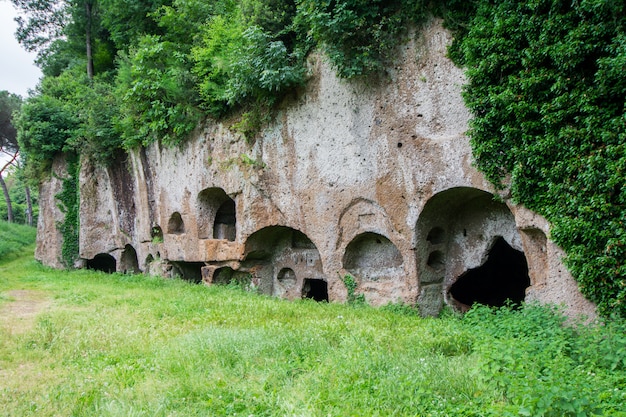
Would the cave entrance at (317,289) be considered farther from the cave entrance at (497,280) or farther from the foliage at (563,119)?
the foliage at (563,119)

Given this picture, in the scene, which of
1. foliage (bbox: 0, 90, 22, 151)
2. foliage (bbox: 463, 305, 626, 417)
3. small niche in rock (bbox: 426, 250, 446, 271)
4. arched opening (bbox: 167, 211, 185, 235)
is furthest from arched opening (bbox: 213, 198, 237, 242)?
foliage (bbox: 0, 90, 22, 151)

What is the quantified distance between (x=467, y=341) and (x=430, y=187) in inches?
127

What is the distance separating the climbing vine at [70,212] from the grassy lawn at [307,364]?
11592 millimetres

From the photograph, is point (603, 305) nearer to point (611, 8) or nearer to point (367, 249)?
point (611, 8)

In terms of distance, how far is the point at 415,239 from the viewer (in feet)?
29.9

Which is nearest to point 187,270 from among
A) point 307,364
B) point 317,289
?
point 317,289

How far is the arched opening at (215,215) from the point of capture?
46.4 feet

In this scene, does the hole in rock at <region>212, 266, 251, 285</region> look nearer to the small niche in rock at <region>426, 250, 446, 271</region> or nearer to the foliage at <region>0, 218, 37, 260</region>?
the small niche in rock at <region>426, 250, 446, 271</region>

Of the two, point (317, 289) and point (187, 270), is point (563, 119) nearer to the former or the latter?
point (317, 289)

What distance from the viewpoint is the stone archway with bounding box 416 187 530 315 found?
9.09 metres

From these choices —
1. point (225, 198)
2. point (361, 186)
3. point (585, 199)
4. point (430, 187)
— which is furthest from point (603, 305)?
point (225, 198)

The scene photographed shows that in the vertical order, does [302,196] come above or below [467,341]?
above

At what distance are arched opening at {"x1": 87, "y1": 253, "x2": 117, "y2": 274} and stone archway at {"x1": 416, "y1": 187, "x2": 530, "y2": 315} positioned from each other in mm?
15500

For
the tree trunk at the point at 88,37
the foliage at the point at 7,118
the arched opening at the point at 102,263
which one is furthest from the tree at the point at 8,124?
the arched opening at the point at 102,263
